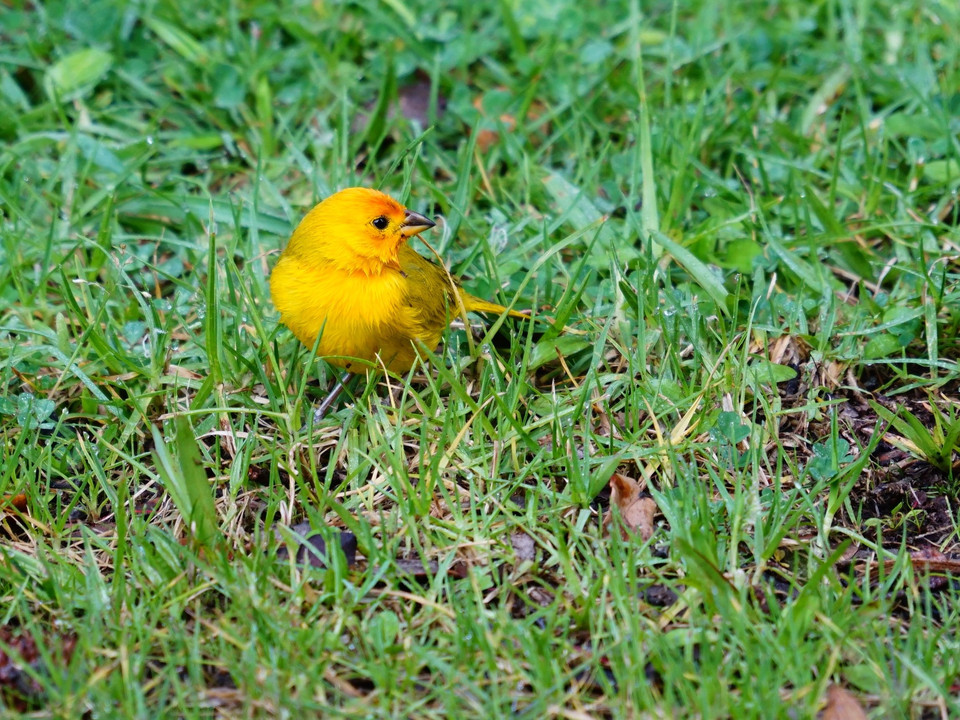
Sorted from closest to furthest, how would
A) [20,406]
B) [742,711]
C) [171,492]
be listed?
[742,711]
[171,492]
[20,406]

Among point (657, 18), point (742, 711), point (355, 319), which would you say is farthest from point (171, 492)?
point (657, 18)

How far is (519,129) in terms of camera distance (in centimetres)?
409

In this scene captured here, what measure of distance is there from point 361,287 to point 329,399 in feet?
1.14

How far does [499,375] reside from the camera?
2.94 m

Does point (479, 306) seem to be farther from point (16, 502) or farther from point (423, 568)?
point (16, 502)

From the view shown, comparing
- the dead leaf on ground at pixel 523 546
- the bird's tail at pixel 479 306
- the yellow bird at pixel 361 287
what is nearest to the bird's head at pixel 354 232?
the yellow bird at pixel 361 287

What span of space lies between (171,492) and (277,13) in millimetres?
2718

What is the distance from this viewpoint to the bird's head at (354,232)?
3.02m

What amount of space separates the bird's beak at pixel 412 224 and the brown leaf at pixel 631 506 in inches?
38.1

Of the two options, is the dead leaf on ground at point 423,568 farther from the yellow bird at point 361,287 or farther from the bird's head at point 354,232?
the bird's head at point 354,232

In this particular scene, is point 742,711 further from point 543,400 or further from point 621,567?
point 543,400

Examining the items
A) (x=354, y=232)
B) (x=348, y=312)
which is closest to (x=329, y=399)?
(x=348, y=312)

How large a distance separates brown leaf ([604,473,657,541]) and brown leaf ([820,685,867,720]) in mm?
596

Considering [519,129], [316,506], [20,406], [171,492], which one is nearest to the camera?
[171,492]
